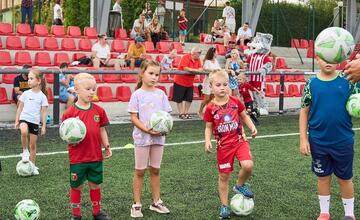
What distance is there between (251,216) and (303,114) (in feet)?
3.81

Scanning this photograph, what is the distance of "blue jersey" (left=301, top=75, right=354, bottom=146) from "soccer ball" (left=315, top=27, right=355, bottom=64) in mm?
217

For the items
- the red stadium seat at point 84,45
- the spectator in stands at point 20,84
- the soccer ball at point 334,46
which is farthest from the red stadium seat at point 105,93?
the soccer ball at point 334,46

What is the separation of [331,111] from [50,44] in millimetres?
13459

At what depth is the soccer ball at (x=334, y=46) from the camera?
5121 mm

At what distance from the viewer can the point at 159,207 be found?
591cm

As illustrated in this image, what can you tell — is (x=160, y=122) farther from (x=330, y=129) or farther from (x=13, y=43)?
(x=13, y=43)

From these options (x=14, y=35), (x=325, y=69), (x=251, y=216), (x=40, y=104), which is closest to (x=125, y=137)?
(x=40, y=104)

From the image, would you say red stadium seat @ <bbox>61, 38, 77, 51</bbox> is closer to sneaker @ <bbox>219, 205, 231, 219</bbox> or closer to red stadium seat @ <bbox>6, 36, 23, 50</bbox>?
red stadium seat @ <bbox>6, 36, 23, 50</bbox>

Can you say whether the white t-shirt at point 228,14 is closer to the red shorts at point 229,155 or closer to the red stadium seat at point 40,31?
the red stadium seat at point 40,31

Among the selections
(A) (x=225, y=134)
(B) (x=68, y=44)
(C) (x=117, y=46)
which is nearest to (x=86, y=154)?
(A) (x=225, y=134)

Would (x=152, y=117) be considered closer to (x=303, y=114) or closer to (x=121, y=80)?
(x=303, y=114)

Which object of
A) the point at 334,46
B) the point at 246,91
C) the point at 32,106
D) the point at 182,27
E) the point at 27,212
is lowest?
the point at 27,212

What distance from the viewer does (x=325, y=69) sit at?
522 cm

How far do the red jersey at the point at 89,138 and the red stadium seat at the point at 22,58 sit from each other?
35.9ft
